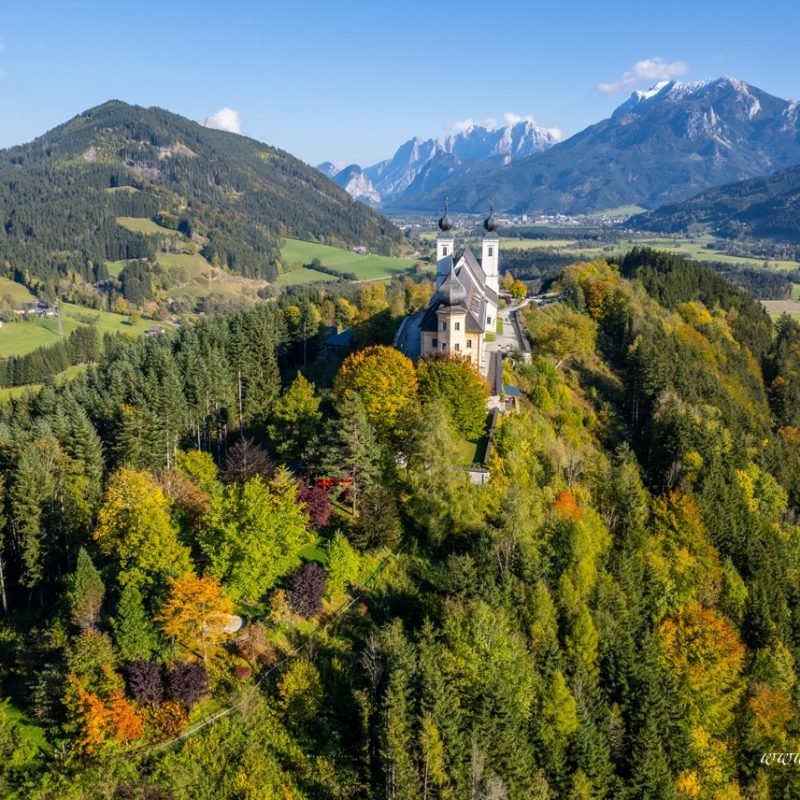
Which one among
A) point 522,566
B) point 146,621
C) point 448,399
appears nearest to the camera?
point 146,621

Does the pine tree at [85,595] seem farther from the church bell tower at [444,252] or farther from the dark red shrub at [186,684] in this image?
the church bell tower at [444,252]

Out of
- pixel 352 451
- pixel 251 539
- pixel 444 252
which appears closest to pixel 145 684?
pixel 251 539

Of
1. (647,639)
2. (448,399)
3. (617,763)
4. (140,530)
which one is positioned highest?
(448,399)

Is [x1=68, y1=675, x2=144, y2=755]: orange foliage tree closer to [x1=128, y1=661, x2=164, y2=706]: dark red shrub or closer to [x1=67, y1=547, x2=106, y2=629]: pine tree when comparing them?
[x1=128, y1=661, x2=164, y2=706]: dark red shrub

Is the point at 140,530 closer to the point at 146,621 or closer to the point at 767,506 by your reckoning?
the point at 146,621

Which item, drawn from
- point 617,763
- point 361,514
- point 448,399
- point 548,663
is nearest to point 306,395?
point 448,399

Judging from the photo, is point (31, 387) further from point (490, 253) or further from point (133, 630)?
point (133, 630)
